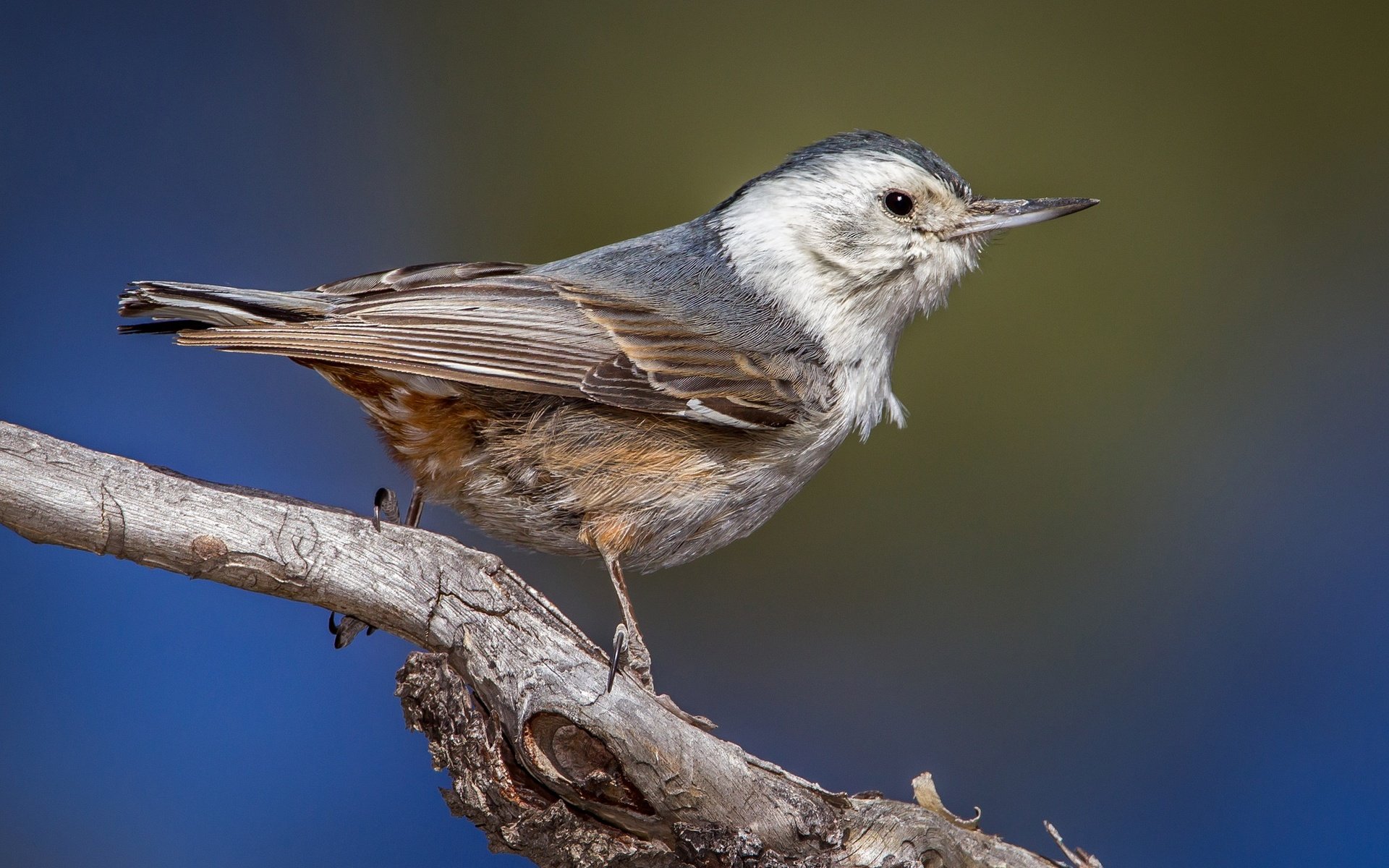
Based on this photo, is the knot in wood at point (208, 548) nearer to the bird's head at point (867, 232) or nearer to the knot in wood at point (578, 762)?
the knot in wood at point (578, 762)

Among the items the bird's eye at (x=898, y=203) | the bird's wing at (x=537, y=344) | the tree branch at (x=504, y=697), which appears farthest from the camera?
the bird's eye at (x=898, y=203)

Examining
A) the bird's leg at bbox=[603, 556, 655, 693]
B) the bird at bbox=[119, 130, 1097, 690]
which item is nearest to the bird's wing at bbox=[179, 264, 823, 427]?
the bird at bbox=[119, 130, 1097, 690]

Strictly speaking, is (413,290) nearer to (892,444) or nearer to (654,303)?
(654,303)

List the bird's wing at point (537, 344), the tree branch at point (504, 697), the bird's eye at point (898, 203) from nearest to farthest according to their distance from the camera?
the tree branch at point (504, 697) < the bird's wing at point (537, 344) < the bird's eye at point (898, 203)

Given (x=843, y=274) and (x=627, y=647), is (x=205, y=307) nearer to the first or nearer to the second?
(x=627, y=647)

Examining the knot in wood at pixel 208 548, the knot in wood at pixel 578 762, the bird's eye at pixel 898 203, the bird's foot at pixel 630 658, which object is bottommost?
the knot in wood at pixel 578 762

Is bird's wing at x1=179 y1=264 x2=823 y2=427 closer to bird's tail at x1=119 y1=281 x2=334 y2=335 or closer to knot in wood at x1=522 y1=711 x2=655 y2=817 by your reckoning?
bird's tail at x1=119 y1=281 x2=334 y2=335

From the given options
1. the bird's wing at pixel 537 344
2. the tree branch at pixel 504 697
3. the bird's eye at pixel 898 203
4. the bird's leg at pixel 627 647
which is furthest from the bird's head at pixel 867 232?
the tree branch at pixel 504 697

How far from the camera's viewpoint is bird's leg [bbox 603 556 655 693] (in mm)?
1285

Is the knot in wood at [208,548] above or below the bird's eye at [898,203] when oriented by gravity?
below

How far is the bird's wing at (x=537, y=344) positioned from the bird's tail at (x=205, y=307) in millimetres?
17

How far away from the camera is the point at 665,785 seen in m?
1.25

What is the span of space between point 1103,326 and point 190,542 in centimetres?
164

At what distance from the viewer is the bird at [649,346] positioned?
4.59ft
